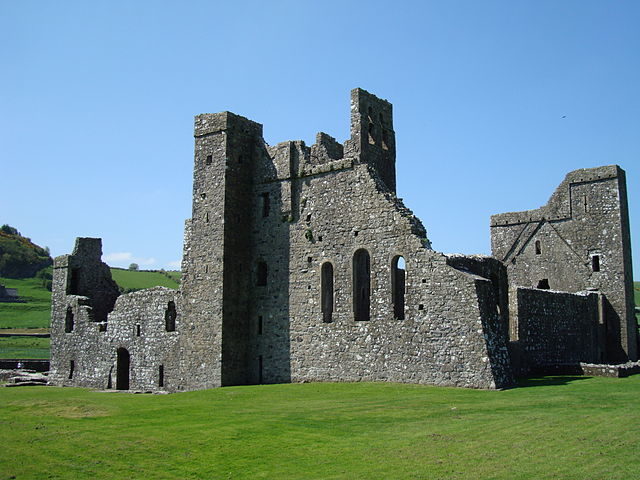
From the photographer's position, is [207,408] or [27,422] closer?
[27,422]

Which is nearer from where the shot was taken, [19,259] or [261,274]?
[261,274]

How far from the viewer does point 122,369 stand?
34094mm

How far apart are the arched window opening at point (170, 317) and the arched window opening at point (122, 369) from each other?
363 centimetres

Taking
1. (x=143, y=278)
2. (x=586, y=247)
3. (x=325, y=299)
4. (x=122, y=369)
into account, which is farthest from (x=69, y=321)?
(x=143, y=278)

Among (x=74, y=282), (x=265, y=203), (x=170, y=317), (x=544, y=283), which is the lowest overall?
(x=170, y=317)

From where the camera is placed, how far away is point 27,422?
17062mm

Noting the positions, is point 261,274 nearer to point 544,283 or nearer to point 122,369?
point 122,369

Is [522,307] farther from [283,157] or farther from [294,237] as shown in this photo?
[283,157]

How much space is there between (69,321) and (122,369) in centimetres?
578

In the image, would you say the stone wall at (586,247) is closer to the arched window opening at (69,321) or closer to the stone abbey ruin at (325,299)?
the stone abbey ruin at (325,299)

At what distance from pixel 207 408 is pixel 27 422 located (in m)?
4.73

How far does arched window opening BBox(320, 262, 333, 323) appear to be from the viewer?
1081 inches

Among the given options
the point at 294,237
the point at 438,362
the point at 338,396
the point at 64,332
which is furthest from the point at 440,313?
the point at 64,332

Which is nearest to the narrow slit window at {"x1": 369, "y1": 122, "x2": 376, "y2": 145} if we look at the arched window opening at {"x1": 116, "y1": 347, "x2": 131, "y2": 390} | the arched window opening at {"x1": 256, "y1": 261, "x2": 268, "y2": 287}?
the arched window opening at {"x1": 256, "y1": 261, "x2": 268, "y2": 287}
